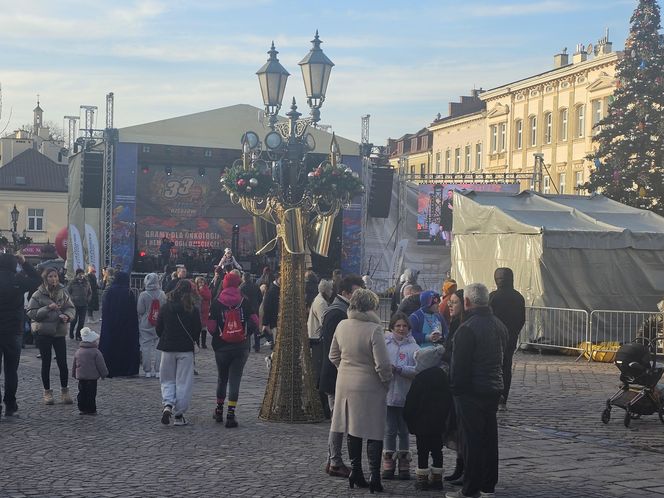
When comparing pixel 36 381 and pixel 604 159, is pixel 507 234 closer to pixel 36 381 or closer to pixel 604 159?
pixel 36 381

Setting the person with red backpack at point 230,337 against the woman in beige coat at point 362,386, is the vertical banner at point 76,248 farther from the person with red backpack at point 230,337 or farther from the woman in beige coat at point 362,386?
the woman in beige coat at point 362,386

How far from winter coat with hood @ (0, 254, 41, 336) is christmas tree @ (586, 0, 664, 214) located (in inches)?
1079

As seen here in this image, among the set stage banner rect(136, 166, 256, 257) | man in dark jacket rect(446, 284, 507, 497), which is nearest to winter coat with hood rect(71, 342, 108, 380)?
man in dark jacket rect(446, 284, 507, 497)

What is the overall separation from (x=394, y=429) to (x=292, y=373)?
3123 mm

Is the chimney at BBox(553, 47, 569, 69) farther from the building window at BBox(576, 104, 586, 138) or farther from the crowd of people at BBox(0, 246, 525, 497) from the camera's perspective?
the crowd of people at BBox(0, 246, 525, 497)

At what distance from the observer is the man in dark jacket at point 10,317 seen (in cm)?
1191

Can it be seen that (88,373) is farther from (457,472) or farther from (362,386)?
(457,472)

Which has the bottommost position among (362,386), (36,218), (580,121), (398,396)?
(398,396)

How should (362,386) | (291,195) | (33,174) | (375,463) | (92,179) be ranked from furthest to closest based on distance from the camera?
(33,174)
(92,179)
(291,195)
(362,386)
(375,463)

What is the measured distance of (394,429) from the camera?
8.97m

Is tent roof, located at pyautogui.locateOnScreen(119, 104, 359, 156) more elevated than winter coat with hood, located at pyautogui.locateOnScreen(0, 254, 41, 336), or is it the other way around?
tent roof, located at pyautogui.locateOnScreen(119, 104, 359, 156)

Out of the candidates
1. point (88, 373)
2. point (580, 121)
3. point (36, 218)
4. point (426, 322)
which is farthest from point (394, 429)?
point (36, 218)

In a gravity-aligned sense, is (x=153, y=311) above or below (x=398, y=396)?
above

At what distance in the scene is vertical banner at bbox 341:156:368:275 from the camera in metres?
36.5
